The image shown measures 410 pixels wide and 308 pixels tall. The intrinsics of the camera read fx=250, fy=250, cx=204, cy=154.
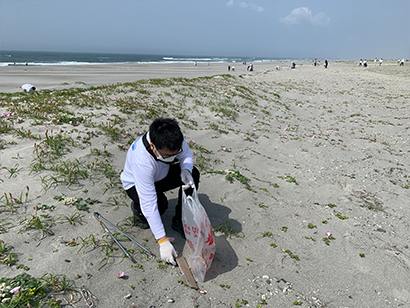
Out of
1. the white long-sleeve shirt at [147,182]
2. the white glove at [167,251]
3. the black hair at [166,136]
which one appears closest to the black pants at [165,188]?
the white long-sleeve shirt at [147,182]

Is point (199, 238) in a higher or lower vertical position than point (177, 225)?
higher

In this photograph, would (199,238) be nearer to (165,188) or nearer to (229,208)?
(165,188)

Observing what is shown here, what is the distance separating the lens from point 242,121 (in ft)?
30.3

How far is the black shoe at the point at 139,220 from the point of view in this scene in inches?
135

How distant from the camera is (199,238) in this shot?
8.84 ft

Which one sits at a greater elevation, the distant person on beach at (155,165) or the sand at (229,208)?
the distant person on beach at (155,165)

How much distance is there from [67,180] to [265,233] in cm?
327

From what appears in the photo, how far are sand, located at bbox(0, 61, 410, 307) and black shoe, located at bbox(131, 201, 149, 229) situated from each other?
83 millimetres

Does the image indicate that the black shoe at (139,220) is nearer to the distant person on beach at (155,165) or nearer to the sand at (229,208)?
the sand at (229,208)

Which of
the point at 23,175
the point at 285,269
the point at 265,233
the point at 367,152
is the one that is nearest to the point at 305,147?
the point at 367,152

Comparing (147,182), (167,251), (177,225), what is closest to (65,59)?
(177,225)

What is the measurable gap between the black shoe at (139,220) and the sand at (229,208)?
0.27ft

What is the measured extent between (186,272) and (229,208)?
5.32 ft

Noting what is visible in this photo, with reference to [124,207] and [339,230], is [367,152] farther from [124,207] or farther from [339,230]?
[124,207]
